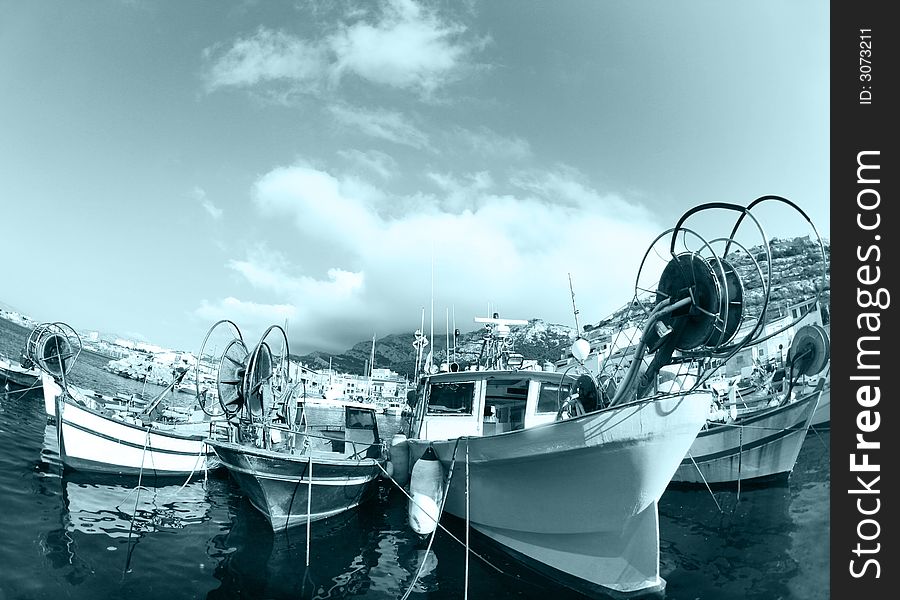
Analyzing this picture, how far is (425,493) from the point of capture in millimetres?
10281

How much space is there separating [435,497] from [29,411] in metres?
27.6

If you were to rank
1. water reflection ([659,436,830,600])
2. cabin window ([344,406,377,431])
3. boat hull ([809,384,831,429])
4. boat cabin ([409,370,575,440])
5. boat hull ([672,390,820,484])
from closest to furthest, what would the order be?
water reflection ([659,436,830,600]), boat cabin ([409,370,575,440]), boat hull ([672,390,820,484]), cabin window ([344,406,377,431]), boat hull ([809,384,831,429])

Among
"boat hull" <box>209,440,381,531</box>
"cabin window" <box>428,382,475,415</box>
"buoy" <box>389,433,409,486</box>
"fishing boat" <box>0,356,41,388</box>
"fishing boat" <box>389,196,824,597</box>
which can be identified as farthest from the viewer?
"fishing boat" <box>0,356,41,388</box>

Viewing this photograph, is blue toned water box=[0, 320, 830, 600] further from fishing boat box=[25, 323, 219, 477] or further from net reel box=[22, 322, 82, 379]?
net reel box=[22, 322, 82, 379]

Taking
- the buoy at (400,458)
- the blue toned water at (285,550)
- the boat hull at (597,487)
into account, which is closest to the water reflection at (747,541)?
the blue toned water at (285,550)

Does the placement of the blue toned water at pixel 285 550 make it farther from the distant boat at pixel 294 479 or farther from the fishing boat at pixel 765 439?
the fishing boat at pixel 765 439

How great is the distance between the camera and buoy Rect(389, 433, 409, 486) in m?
12.5

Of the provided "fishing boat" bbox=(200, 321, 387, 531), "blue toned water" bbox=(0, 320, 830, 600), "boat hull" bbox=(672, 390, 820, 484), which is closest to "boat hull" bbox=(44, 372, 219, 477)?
"blue toned water" bbox=(0, 320, 830, 600)

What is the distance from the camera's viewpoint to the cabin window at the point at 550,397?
440 inches

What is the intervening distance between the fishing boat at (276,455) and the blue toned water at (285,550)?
58 centimetres

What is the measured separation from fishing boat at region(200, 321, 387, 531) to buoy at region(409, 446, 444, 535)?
5.38 feet

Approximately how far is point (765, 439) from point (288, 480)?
1512 cm

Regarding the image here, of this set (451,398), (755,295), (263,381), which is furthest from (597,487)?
(755,295)
